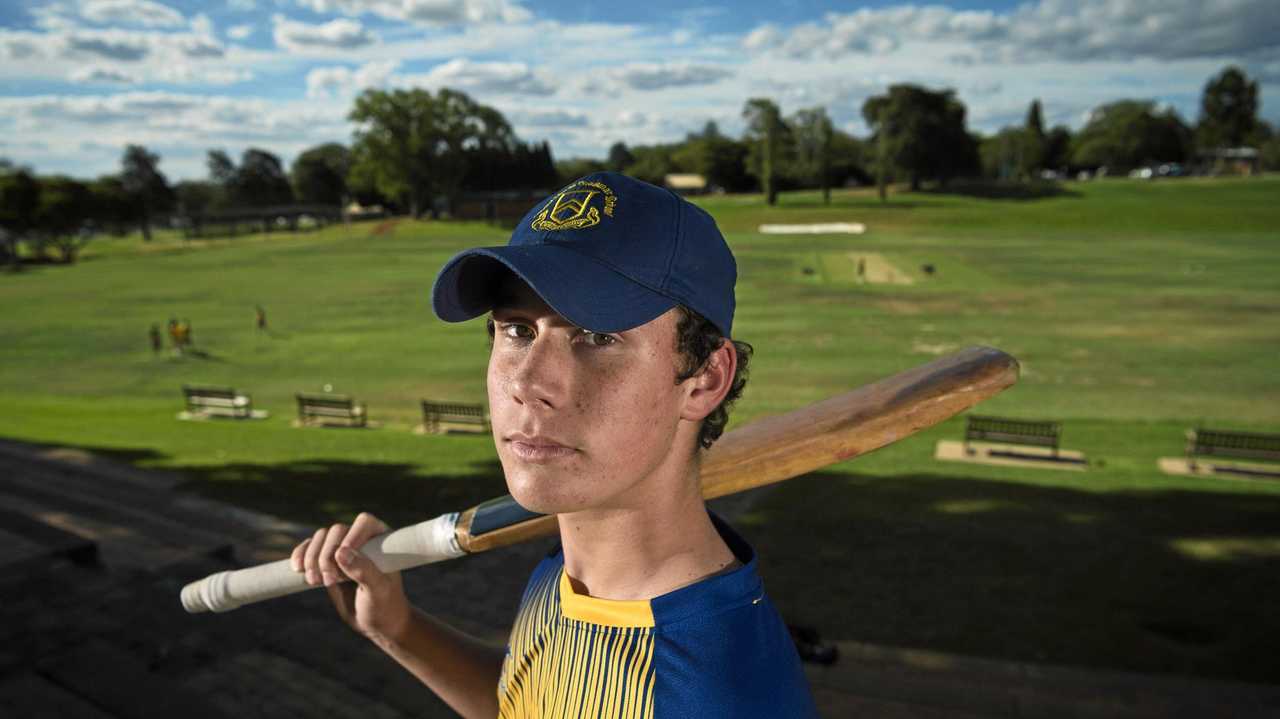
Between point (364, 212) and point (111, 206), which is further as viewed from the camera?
point (364, 212)

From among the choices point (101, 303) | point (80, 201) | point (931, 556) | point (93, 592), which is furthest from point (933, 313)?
point (80, 201)

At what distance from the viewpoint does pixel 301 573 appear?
224cm

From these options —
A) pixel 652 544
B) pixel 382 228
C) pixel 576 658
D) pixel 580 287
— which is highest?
pixel 580 287

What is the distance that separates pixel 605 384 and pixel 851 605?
24.8 ft

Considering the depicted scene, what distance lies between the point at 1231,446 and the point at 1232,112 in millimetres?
132114

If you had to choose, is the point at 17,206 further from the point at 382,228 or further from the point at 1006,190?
the point at 1006,190

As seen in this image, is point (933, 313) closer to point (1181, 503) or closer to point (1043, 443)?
point (1043, 443)

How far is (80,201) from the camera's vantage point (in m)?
79.8

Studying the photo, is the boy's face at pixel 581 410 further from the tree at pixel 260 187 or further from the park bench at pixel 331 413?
the tree at pixel 260 187

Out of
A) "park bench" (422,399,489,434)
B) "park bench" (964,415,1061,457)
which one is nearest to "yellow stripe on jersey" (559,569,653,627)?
"park bench" (964,415,1061,457)

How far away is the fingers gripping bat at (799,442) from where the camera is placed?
6.65 ft

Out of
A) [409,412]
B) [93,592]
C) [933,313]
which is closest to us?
[93,592]

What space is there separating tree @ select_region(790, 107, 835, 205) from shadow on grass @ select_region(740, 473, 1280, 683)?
7064 cm

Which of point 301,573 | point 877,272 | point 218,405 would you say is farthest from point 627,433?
point 877,272
